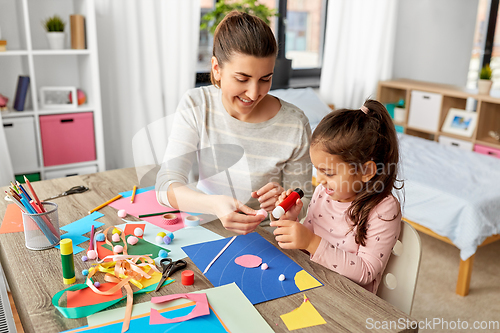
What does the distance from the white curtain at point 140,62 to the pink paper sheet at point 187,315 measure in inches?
78.0

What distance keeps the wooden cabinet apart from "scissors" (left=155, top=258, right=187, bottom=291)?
109 inches

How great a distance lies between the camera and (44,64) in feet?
8.21

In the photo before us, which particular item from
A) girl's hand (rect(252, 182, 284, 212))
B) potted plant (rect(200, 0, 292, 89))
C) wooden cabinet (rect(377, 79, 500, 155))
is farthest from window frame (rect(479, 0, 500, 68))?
girl's hand (rect(252, 182, 284, 212))

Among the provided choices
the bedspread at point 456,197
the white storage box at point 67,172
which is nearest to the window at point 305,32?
the bedspread at point 456,197

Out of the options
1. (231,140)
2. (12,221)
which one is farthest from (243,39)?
(12,221)

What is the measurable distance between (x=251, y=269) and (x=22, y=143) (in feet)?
6.21

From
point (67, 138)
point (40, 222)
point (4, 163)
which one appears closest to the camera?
point (40, 222)

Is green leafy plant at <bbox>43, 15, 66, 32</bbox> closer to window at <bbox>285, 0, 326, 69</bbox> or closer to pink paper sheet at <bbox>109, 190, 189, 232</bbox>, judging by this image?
pink paper sheet at <bbox>109, 190, 189, 232</bbox>

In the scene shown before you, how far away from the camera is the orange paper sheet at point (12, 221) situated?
1087 mm

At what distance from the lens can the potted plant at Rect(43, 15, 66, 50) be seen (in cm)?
231

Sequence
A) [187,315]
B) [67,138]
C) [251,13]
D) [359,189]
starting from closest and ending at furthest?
[187,315], [359,189], [67,138], [251,13]

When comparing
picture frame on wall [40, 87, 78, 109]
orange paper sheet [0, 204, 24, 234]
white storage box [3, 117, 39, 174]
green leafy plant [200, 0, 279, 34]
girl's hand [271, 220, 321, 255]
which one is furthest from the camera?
green leafy plant [200, 0, 279, 34]

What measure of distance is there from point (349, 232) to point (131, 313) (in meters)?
0.58

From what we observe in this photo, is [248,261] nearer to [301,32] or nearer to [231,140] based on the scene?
[231,140]
